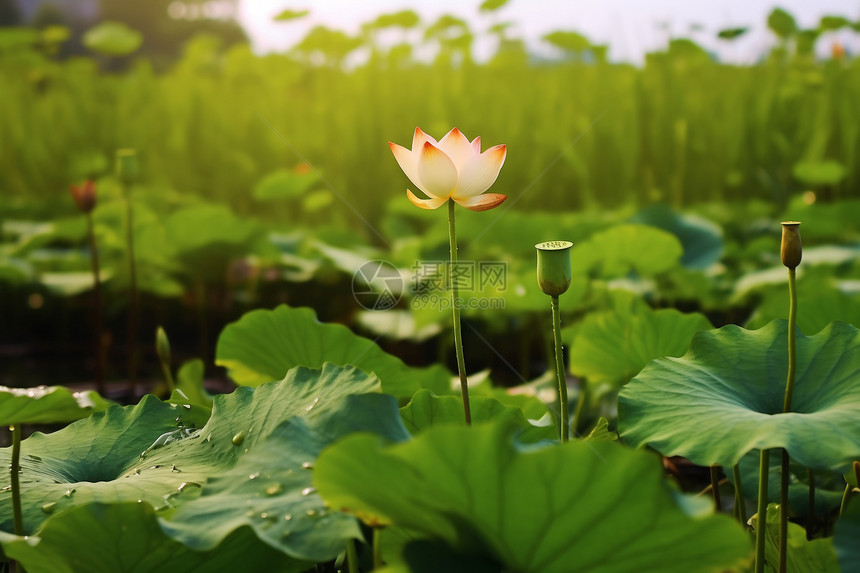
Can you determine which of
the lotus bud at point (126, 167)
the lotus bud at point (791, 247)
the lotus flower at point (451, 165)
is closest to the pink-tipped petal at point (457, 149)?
the lotus flower at point (451, 165)

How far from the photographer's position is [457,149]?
0.58m

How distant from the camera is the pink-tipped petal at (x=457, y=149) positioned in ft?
1.91

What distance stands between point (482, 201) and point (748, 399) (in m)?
0.27

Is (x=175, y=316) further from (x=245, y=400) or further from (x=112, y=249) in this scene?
(x=245, y=400)

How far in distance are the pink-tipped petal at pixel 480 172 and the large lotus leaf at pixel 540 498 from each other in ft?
0.94

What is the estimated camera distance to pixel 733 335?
1.94ft

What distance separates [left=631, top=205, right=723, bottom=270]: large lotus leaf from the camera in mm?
1676

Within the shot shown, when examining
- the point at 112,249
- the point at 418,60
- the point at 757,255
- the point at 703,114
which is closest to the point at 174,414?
the point at 112,249

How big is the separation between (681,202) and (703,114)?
390mm

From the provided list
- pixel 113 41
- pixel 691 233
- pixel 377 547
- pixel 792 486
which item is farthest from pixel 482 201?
pixel 113 41

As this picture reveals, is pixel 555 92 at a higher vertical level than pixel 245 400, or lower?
higher

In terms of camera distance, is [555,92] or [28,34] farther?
[28,34]

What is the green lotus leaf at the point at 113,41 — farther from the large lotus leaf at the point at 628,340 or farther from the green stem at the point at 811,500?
the green stem at the point at 811,500

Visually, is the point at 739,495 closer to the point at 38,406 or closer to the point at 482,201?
the point at 482,201
